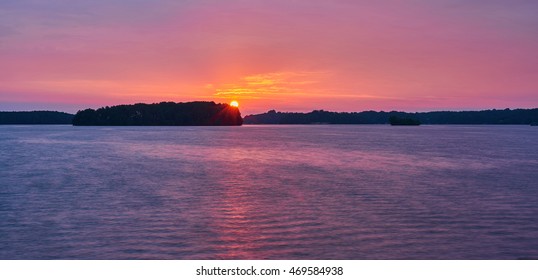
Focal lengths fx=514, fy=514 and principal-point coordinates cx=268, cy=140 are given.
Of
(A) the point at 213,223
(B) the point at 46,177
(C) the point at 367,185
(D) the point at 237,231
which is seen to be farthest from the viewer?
(B) the point at 46,177

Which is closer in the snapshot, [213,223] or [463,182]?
[213,223]

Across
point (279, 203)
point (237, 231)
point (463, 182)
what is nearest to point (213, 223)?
point (237, 231)

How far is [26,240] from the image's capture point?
20453mm

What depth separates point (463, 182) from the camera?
40438 millimetres

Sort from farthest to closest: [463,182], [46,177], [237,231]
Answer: [46,177] < [463,182] < [237,231]
